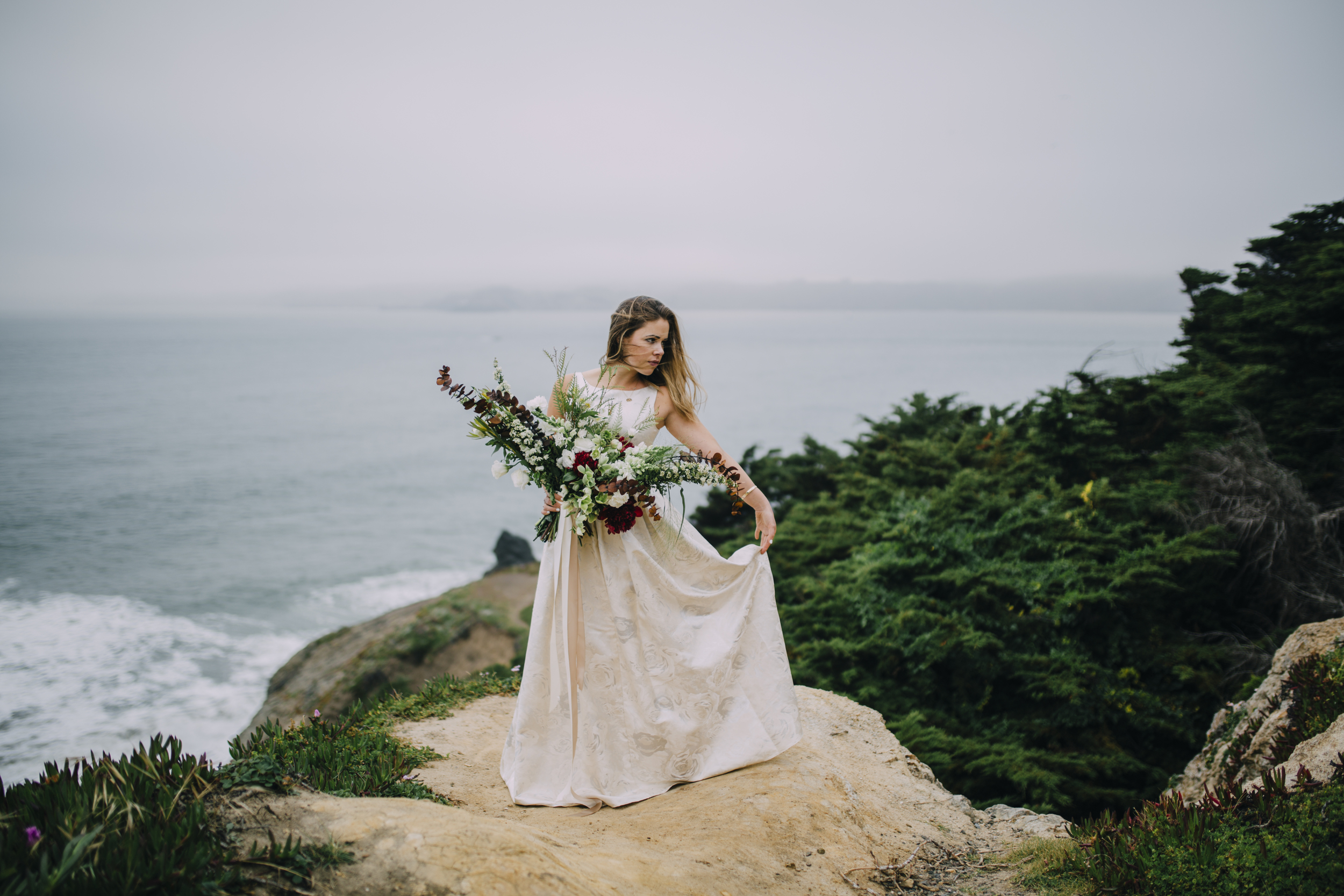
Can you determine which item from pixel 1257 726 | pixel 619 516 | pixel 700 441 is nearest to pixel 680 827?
pixel 619 516

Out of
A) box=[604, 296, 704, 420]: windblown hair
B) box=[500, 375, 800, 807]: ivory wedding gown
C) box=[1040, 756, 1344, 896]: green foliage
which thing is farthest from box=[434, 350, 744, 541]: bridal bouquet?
box=[1040, 756, 1344, 896]: green foliage

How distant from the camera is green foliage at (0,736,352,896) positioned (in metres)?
1.94

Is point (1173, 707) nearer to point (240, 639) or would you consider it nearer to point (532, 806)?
point (532, 806)

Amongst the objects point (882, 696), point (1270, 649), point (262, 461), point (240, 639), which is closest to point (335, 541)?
point (240, 639)

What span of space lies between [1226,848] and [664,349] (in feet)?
11.8

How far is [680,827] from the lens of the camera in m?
3.61

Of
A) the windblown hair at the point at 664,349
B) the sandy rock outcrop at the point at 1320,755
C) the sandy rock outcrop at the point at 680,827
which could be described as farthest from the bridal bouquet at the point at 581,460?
the sandy rock outcrop at the point at 1320,755

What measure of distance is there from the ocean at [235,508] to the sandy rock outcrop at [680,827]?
2.02 meters

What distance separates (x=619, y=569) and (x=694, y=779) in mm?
1307

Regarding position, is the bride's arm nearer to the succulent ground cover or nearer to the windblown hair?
the windblown hair

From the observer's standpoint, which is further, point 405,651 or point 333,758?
point 405,651

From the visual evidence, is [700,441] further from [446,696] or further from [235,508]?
[235,508]

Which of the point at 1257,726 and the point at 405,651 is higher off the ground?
the point at 1257,726

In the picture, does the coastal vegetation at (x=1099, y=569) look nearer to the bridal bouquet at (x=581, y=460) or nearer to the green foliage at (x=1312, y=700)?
the green foliage at (x=1312, y=700)
